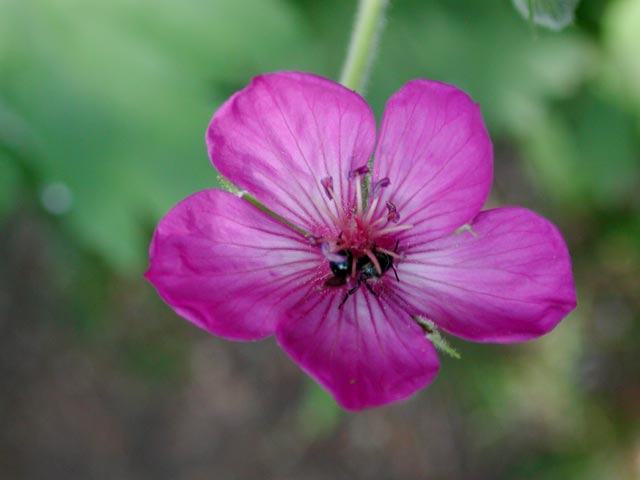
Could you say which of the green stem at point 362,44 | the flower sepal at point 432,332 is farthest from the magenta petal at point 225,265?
the green stem at point 362,44

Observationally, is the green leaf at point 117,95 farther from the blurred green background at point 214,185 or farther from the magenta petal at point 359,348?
the magenta petal at point 359,348

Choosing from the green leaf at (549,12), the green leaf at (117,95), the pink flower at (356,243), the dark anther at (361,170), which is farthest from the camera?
the green leaf at (117,95)

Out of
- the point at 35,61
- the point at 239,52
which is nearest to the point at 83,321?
the point at 35,61

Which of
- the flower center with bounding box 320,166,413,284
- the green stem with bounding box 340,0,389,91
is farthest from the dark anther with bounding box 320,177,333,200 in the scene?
the green stem with bounding box 340,0,389,91

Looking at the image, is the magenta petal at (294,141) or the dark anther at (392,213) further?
the dark anther at (392,213)

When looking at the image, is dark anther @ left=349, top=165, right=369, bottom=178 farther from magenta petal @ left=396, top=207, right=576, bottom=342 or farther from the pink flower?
magenta petal @ left=396, top=207, right=576, bottom=342

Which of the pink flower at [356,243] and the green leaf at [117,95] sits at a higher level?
the green leaf at [117,95]

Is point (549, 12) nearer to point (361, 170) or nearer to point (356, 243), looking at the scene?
point (361, 170)

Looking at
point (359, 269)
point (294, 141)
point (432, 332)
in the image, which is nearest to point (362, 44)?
point (294, 141)
